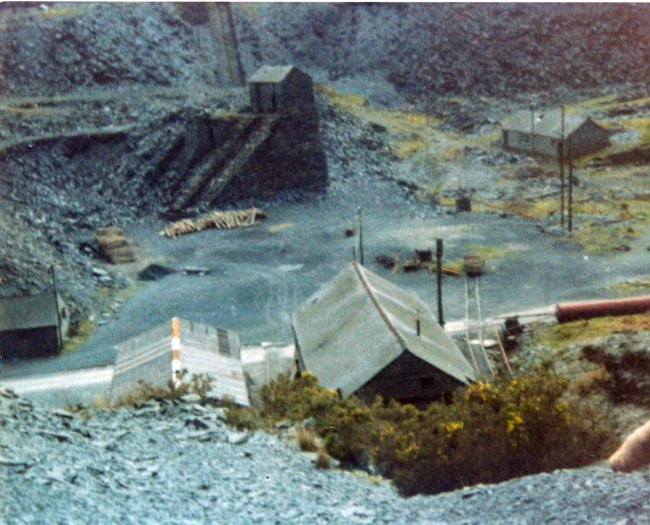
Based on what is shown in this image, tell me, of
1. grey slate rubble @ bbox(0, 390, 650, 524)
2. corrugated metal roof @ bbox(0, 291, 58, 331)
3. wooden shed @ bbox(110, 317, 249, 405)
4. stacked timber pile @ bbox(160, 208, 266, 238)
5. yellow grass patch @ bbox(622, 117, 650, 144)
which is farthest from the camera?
yellow grass patch @ bbox(622, 117, 650, 144)

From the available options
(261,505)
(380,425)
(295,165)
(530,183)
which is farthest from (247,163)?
(261,505)

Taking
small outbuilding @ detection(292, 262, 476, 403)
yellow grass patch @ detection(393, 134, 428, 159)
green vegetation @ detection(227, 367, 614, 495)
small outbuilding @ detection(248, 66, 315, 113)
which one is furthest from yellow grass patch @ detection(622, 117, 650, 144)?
green vegetation @ detection(227, 367, 614, 495)

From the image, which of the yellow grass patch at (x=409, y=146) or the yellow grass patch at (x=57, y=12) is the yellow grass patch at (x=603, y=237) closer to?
the yellow grass patch at (x=409, y=146)

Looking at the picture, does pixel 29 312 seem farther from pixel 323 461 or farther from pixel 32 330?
pixel 323 461

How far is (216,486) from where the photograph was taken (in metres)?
11.9

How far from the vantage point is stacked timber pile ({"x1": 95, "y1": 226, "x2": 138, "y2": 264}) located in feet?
87.7

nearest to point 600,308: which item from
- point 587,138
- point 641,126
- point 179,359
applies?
point 179,359

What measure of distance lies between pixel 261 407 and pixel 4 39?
29.2m

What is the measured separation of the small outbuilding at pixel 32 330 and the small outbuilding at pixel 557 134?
20594 mm

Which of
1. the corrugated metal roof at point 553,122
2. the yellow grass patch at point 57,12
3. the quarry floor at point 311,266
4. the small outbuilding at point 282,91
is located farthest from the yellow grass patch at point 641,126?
the yellow grass patch at point 57,12

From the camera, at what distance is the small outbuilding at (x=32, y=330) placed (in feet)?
72.7

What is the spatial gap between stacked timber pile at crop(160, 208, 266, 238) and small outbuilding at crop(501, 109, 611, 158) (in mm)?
11745

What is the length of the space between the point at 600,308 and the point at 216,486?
13.4 m

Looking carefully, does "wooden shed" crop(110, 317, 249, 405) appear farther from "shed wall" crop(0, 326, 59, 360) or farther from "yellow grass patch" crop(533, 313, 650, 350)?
"yellow grass patch" crop(533, 313, 650, 350)
